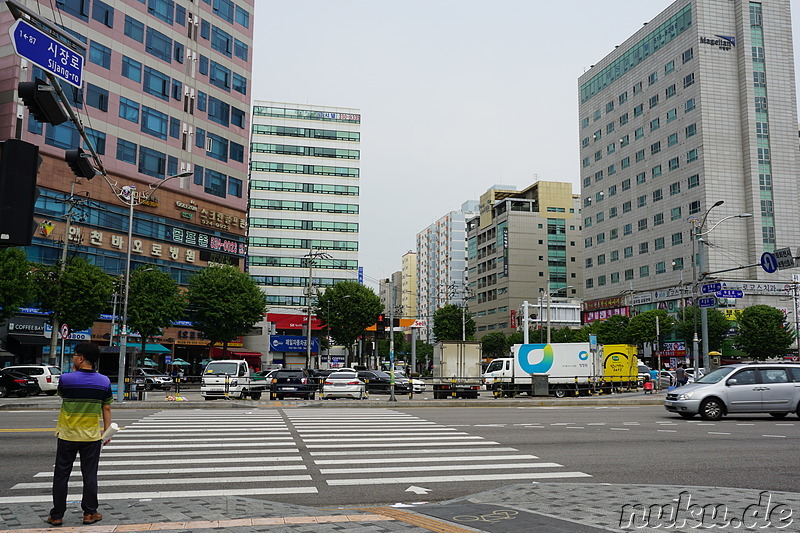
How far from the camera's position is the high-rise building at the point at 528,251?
121 meters

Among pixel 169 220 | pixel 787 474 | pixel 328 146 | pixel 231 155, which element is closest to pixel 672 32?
pixel 328 146

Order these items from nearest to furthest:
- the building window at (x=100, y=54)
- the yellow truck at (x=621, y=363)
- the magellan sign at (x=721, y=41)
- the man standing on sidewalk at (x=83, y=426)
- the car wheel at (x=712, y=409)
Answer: the man standing on sidewalk at (x=83, y=426) → the car wheel at (x=712, y=409) → the yellow truck at (x=621, y=363) → the building window at (x=100, y=54) → the magellan sign at (x=721, y=41)

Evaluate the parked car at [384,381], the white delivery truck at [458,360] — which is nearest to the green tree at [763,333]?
the white delivery truck at [458,360]

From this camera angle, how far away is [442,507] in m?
7.61

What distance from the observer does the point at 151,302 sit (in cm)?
4738

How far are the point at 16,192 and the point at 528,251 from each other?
11835 cm

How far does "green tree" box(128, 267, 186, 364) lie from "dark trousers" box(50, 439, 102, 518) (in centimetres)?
4258

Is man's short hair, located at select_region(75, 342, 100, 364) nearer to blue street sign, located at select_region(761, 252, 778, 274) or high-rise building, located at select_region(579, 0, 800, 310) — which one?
blue street sign, located at select_region(761, 252, 778, 274)

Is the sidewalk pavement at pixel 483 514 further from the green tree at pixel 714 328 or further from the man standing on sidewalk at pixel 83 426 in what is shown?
the green tree at pixel 714 328

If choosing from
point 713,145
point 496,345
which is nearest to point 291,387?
point 713,145

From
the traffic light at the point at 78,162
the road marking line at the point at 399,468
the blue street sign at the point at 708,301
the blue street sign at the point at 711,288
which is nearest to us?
the road marking line at the point at 399,468

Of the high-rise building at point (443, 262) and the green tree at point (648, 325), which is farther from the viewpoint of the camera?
the high-rise building at point (443, 262)

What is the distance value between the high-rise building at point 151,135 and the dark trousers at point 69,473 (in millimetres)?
40221

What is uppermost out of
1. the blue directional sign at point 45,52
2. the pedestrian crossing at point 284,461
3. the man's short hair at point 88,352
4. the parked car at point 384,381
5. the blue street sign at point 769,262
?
the blue directional sign at point 45,52
